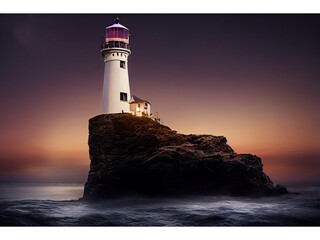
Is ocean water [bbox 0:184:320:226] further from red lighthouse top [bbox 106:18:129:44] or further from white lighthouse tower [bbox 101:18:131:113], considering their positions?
red lighthouse top [bbox 106:18:129:44]

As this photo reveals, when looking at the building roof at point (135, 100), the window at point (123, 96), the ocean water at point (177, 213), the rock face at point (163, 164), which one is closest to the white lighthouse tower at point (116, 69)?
the window at point (123, 96)

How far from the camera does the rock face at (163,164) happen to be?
48.4 ft

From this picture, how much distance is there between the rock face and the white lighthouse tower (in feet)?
2.65


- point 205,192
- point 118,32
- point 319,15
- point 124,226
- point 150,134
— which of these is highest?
point 118,32

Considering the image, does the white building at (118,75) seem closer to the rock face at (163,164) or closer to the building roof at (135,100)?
the building roof at (135,100)

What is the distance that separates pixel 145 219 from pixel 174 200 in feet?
8.60

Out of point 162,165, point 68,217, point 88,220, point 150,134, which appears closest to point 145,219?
point 88,220

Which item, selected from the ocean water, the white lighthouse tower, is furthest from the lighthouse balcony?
the ocean water

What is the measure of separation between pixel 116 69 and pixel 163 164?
520cm

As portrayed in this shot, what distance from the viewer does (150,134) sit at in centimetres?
1605

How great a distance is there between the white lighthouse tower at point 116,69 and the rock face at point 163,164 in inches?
31.7

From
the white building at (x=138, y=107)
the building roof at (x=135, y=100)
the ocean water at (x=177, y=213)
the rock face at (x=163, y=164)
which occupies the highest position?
the building roof at (x=135, y=100)

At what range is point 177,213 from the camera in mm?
11953

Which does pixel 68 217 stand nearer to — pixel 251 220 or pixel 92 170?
pixel 92 170
